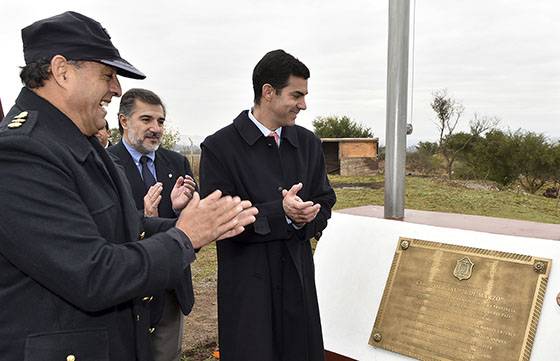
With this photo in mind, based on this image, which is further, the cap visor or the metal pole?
the metal pole

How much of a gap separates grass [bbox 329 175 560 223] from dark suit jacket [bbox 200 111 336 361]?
7538mm

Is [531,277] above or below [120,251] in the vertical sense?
below

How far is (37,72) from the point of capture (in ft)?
5.06

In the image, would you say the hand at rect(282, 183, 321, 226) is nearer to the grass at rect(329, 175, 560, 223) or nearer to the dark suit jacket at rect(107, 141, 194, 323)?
the dark suit jacket at rect(107, 141, 194, 323)

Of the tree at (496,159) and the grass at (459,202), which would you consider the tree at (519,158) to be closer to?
the tree at (496,159)

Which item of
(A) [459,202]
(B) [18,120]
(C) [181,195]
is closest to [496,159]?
(A) [459,202]

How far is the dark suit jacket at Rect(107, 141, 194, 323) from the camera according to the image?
9.32 feet

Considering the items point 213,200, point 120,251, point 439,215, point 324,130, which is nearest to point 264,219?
point 213,200

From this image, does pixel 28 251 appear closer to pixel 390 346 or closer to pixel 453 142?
pixel 390 346

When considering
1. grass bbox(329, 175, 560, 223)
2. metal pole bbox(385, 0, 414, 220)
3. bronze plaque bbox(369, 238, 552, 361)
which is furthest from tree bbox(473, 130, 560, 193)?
bronze plaque bbox(369, 238, 552, 361)

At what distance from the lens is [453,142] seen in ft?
76.0

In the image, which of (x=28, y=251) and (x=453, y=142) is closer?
(x=28, y=251)

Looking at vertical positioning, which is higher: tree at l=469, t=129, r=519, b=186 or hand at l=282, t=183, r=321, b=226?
hand at l=282, t=183, r=321, b=226

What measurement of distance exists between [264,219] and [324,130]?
2823cm
